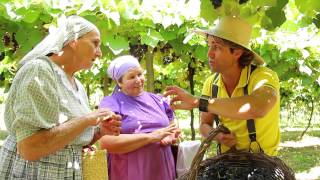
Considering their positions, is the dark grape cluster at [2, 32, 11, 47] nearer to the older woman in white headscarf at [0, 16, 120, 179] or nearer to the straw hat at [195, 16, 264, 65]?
the older woman in white headscarf at [0, 16, 120, 179]

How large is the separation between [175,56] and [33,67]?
15.6 ft

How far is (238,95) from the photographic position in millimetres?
2617

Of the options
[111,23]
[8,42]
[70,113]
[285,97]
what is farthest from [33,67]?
[285,97]

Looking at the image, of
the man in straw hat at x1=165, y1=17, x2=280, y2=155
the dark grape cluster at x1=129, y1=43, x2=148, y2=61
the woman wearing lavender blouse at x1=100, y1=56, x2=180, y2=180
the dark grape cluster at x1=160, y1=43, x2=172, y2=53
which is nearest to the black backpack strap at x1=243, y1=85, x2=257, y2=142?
the man in straw hat at x1=165, y1=17, x2=280, y2=155

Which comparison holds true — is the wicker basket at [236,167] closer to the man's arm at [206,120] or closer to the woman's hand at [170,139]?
the man's arm at [206,120]

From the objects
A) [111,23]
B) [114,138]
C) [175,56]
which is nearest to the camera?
[114,138]

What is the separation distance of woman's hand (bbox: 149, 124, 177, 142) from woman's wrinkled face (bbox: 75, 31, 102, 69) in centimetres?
79

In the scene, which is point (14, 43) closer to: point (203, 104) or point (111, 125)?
point (111, 125)

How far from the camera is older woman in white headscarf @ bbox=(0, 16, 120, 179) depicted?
7.42ft

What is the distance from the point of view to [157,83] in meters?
13.1

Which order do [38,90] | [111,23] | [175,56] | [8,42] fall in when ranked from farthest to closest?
1. [175,56]
2. [8,42]
3. [111,23]
4. [38,90]

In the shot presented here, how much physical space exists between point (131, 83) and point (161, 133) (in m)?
0.44

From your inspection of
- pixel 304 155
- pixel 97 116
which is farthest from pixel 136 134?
pixel 304 155

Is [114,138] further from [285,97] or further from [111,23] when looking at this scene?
[285,97]
